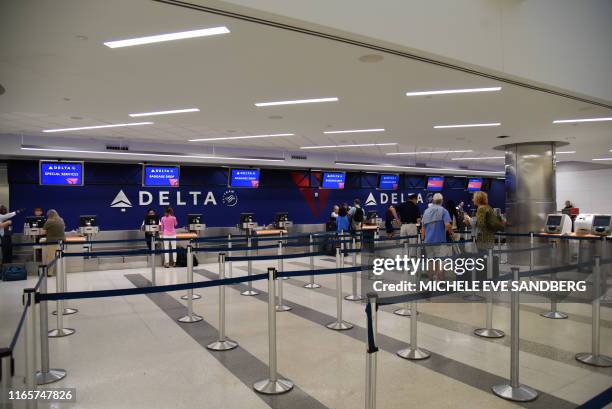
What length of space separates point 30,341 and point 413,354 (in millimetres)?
3288

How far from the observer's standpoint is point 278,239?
289 inches

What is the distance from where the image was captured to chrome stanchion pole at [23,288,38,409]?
9.01 ft

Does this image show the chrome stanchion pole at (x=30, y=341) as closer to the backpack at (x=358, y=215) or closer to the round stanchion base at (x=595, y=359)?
the round stanchion base at (x=595, y=359)

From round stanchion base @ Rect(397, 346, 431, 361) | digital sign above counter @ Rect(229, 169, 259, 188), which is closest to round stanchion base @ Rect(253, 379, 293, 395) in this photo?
round stanchion base @ Rect(397, 346, 431, 361)

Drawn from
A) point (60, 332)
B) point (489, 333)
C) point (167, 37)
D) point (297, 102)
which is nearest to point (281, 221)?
point (297, 102)

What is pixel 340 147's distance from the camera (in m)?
13.1

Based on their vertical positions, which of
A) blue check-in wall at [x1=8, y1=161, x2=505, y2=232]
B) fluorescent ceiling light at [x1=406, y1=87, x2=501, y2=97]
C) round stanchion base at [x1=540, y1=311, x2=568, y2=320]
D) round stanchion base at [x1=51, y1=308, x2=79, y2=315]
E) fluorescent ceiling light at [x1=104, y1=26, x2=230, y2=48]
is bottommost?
round stanchion base at [x1=51, y1=308, x2=79, y2=315]

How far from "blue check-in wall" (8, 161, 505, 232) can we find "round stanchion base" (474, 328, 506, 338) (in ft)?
33.7

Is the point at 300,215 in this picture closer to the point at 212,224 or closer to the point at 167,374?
the point at 212,224

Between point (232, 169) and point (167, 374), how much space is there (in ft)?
33.2

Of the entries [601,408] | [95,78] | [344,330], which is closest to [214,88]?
[95,78]

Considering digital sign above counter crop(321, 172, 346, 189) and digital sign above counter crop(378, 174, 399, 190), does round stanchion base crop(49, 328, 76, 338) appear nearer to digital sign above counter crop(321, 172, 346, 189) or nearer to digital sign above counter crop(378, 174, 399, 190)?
digital sign above counter crop(321, 172, 346, 189)

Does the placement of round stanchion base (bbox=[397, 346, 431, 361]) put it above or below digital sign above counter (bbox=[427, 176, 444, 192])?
below

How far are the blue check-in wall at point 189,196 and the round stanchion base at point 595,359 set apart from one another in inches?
446
